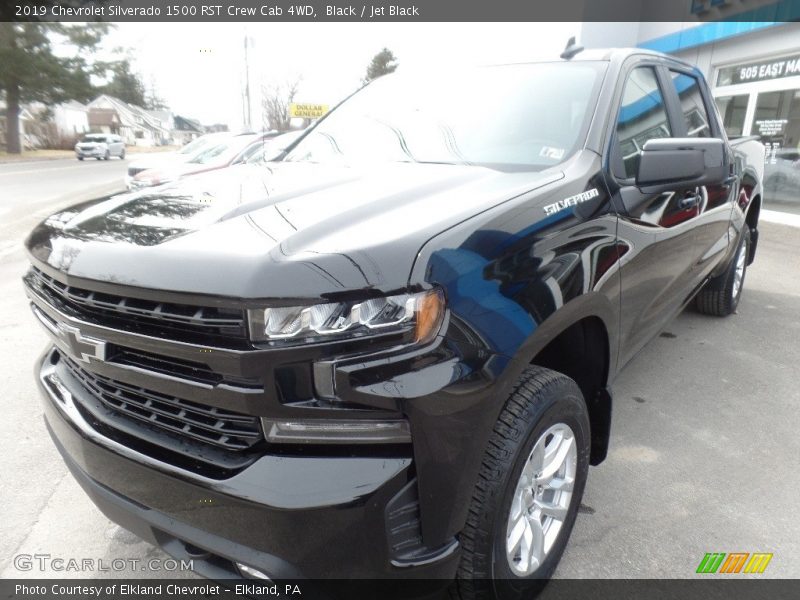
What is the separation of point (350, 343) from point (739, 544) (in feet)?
6.32

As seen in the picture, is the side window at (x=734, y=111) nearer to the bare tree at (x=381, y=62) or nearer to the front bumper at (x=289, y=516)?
the front bumper at (x=289, y=516)

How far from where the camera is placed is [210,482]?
139 cm

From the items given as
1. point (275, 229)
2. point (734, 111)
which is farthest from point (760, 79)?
point (275, 229)

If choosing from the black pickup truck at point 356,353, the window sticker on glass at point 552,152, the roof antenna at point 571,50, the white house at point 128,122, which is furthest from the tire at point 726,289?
the white house at point 128,122

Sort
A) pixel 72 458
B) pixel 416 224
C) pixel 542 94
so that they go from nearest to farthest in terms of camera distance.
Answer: pixel 416 224, pixel 72 458, pixel 542 94

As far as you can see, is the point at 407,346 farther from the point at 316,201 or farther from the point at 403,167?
the point at 403,167

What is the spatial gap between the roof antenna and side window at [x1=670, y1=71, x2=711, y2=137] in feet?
2.16

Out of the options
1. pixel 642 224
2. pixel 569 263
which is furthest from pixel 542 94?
pixel 569 263

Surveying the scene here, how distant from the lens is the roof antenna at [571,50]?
109 inches

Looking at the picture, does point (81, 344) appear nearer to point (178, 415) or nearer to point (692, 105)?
point (178, 415)

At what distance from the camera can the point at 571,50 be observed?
2787mm

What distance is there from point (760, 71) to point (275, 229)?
1249 cm

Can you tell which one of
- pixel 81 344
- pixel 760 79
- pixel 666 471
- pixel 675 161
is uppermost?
pixel 760 79

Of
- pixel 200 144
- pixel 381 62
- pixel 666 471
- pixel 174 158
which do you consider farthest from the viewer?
pixel 381 62
